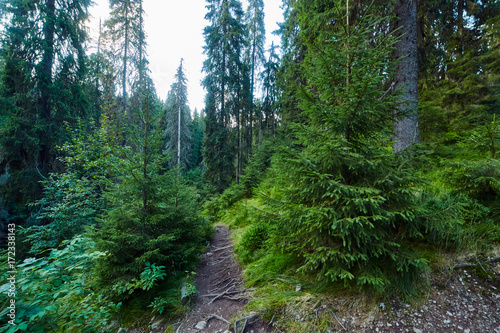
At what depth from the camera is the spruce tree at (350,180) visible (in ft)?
7.55

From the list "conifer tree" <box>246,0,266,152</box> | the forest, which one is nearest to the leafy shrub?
the forest

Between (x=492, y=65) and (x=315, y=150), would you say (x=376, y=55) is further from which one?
(x=492, y=65)

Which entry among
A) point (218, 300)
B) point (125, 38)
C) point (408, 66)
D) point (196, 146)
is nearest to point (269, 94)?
point (125, 38)

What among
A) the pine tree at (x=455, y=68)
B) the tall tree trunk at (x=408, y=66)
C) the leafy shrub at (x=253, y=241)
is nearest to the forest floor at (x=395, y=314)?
the leafy shrub at (x=253, y=241)

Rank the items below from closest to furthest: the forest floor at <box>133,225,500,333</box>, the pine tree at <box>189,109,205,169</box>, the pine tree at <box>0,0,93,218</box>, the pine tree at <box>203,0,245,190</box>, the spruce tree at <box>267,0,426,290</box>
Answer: the forest floor at <box>133,225,500,333</box>, the spruce tree at <box>267,0,426,290</box>, the pine tree at <box>0,0,93,218</box>, the pine tree at <box>203,0,245,190</box>, the pine tree at <box>189,109,205,169</box>

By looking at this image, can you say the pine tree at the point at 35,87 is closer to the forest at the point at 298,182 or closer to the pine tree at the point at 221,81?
the forest at the point at 298,182

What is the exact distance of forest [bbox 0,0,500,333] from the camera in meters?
2.35

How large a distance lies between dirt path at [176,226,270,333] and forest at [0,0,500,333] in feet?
0.79

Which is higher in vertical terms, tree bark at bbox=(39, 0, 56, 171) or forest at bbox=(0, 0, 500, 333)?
tree bark at bbox=(39, 0, 56, 171)

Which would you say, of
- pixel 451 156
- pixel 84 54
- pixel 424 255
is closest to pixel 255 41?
pixel 84 54

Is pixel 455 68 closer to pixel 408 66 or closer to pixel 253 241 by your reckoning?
pixel 408 66

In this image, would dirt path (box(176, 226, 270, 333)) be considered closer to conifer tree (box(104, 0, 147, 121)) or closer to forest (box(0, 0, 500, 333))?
forest (box(0, 0, 500, 333))

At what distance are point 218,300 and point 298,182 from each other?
2693 mm

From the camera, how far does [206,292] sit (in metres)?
3.78
